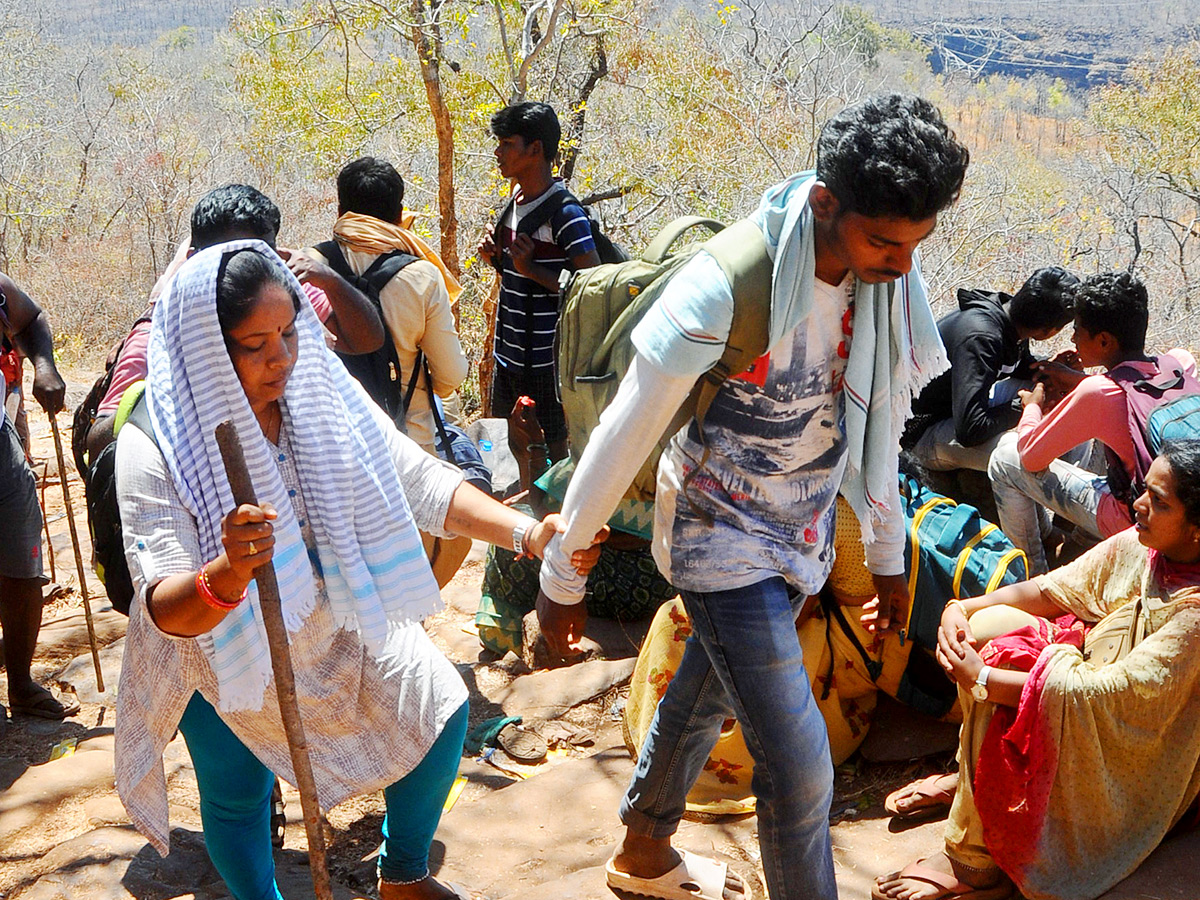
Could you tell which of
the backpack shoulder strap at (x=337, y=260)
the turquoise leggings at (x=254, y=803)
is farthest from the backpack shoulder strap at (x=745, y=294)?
the backpack shoulder strap at (x=337, y=260)

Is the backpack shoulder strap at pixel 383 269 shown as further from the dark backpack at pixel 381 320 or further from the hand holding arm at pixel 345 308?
the hand holding arm at pixel 345 308

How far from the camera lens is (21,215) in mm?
15062

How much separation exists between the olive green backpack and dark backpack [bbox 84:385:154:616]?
1.19m

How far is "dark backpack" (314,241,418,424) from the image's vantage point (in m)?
3.75

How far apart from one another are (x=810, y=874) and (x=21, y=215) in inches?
620

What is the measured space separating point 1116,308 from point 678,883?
235cm

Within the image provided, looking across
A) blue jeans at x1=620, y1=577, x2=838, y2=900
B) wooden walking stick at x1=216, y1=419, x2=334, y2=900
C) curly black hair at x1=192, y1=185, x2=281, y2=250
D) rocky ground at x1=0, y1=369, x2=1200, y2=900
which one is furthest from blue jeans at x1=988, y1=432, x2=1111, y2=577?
wooden walking stick at x1=216, y1=419, x2=334, y2=900

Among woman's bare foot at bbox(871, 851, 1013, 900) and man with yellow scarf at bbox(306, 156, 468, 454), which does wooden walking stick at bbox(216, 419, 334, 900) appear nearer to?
woman's bare foot at bbox(871, 851, 1013, 900)

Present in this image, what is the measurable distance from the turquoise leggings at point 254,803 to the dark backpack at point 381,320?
1566 millimetres

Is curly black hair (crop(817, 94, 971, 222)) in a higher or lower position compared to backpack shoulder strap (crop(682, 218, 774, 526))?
higher

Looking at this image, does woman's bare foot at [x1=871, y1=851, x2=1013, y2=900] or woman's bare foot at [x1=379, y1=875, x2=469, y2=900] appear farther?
woman's bare foot at [x1=871, y1=851, x2=1013, y2=900]

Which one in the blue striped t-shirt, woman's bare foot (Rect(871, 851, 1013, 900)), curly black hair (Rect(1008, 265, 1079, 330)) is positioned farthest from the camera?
the blue striped t-shirt

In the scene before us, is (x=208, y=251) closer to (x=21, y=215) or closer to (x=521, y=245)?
(x=521, y=245)

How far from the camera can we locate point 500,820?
11.2 feet
